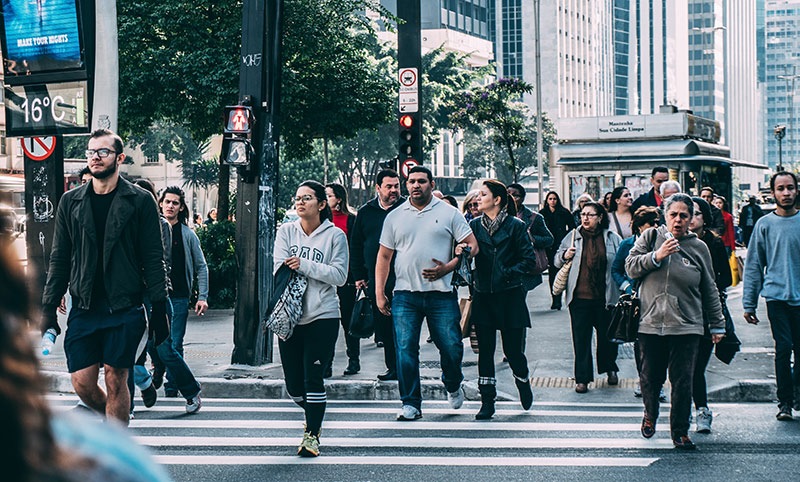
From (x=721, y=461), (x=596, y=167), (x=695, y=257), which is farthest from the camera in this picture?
(x=596, y=167)

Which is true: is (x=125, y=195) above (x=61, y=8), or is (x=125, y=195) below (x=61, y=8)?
below

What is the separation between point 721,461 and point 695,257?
1.35 meters

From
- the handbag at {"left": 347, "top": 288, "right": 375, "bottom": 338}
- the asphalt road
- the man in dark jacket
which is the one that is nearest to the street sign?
the asphalt road

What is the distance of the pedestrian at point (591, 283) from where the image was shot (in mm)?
9477

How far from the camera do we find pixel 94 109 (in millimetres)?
9688

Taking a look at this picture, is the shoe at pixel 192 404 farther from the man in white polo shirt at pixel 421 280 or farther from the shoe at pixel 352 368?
the shoe at pixel 352 368

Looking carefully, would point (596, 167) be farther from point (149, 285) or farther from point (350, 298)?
point (149, 285)

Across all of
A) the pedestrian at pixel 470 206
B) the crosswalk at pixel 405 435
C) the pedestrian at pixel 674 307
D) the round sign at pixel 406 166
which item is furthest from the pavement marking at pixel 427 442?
the round sign at pixel 406 166

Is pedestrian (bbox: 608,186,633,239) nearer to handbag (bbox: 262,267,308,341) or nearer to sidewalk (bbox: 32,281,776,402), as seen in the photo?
sidewalk (bbox: 32,281,776,402)

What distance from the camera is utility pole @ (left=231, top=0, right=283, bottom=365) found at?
1026 cm

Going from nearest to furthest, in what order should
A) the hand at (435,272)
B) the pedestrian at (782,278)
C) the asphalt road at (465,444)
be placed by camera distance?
1. the asphalt road at (465,444)
2. the hand at (435,272)
3. the pedestrian at (782,278)

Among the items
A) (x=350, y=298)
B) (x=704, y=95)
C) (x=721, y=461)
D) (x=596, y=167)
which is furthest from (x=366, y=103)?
(x=704, y=95)

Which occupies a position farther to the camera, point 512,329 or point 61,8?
point 61,8

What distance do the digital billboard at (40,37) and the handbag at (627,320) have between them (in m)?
5.46
